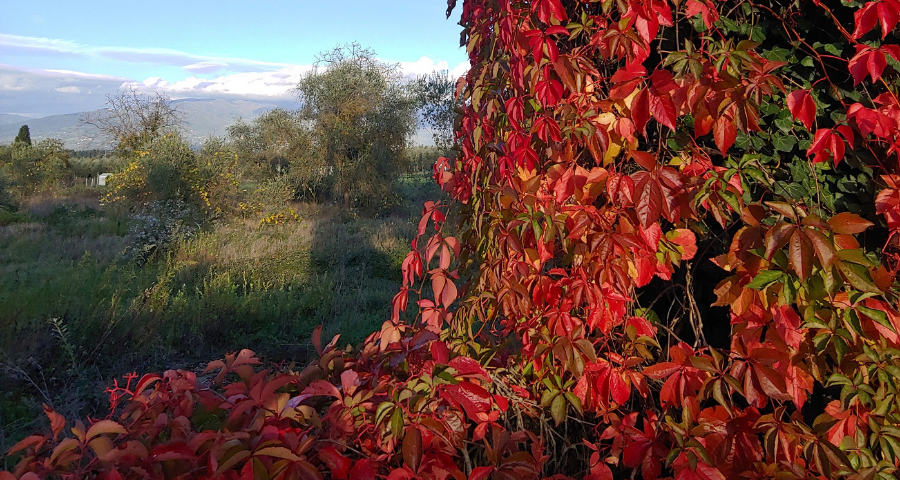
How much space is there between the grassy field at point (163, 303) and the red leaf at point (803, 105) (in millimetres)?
3430

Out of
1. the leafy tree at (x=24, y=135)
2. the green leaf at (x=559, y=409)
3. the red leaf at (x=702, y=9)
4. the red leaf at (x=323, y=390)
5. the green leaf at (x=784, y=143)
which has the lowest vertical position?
the green leaf at (x=559, y=409)

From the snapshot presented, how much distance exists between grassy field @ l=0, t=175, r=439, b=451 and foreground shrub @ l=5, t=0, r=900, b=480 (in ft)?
7.58

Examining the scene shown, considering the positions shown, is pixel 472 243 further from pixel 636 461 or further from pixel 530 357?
pixel 636 461

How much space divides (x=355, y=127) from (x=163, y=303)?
36.7 feet

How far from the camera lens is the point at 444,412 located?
1357 mm

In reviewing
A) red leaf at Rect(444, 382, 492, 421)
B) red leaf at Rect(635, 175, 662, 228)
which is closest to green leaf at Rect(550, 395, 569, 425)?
red leaf at Rect(444, 382, 492, 421)

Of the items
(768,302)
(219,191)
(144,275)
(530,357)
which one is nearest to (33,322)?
(144,275)

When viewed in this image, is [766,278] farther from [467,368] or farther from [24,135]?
[24,135]

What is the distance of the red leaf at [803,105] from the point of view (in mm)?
A: 1195

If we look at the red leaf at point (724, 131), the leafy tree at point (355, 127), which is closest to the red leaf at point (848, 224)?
the red leaf at point (724, 131)

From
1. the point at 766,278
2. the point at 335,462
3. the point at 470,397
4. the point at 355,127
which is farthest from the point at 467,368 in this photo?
the point at 355,127

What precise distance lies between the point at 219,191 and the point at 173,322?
7102mm

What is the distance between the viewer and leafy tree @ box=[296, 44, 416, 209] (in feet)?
50.0

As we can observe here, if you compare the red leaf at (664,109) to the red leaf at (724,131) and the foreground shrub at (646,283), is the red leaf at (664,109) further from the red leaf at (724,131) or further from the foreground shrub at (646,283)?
the red leaf at (724,131)
